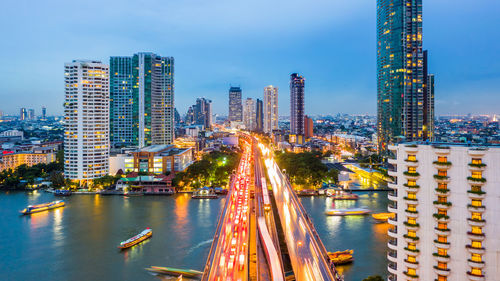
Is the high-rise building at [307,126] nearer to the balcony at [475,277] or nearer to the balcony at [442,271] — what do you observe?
the balcony at [442,271]

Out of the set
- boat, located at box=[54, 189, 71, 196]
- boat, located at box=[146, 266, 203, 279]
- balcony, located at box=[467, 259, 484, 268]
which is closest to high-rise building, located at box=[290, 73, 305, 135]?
boat, located at box=[54, 189, 71, 196]

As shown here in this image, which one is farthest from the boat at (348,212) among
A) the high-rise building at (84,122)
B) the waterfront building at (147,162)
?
the high-rise building at (84,122)

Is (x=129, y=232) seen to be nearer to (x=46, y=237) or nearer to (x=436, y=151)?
(x=46, y=237)

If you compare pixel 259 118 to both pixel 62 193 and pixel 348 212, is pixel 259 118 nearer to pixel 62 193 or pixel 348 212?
pixel 62 193

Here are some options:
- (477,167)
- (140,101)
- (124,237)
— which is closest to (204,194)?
(124,237)

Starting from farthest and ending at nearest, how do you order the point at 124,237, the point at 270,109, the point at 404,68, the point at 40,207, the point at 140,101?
the point at 270,109 < the point at 140,101 < the point at 404,68 < the point at 40,207 < the point at 124,237
